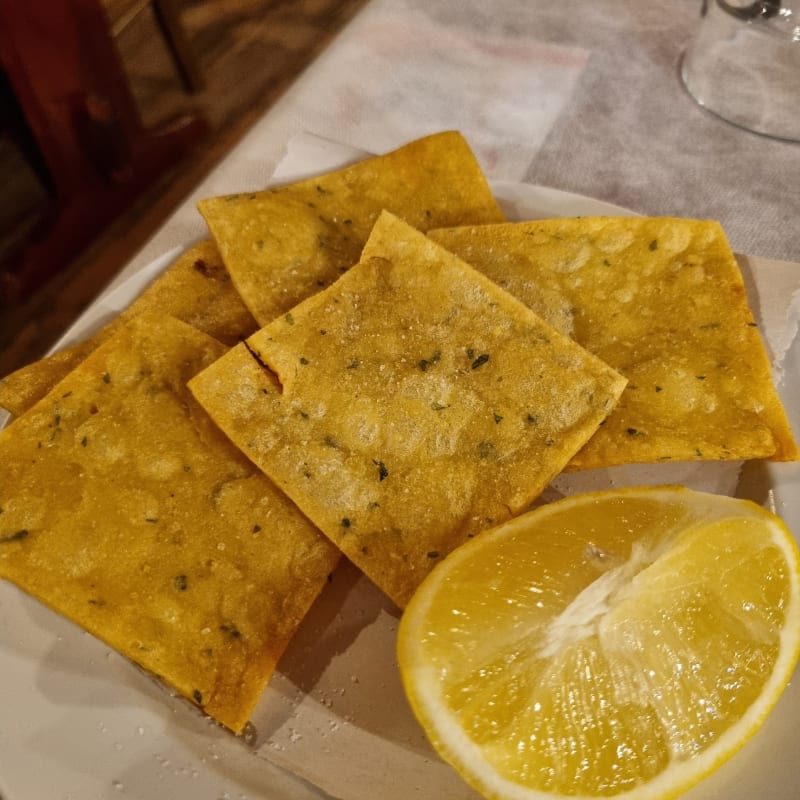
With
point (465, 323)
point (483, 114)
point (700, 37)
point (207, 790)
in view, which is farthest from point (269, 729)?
point (700, 37)

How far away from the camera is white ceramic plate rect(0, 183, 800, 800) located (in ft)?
3.10

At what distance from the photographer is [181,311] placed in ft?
4.37

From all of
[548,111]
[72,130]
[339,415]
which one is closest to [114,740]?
[339,415]

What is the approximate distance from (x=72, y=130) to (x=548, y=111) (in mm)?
1516

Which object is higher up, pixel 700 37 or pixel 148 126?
pixel 700 37

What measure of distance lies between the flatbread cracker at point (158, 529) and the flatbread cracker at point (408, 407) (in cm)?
8

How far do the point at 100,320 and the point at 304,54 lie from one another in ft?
7.01

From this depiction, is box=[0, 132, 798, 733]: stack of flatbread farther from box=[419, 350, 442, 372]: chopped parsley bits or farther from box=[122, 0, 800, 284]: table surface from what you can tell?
box=[122, 0, 800, 284]: table surface

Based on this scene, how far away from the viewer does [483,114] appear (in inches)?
75.8

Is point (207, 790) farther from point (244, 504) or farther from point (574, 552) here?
point (574, 552)

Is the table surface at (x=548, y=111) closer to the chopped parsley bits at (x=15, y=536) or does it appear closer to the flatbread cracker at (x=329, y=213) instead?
the flatbread cracker at (x=329, y=213)

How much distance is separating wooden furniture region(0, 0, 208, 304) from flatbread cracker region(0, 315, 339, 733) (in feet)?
4.83

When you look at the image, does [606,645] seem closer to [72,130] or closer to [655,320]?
[655,320]

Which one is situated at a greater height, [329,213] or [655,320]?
[329,213]
